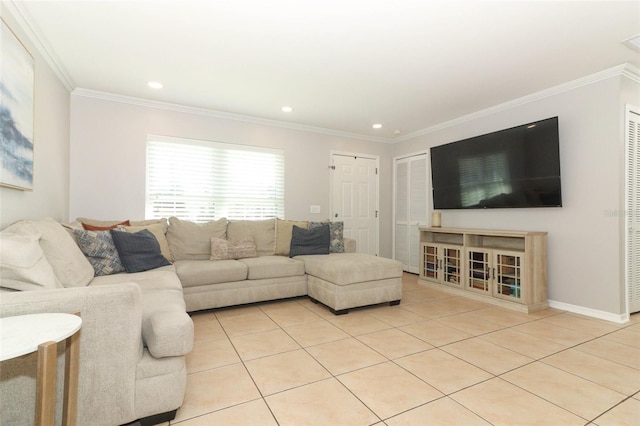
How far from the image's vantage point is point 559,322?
300 centimetres

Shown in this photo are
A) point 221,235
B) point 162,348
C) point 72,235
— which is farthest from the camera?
point 221,235

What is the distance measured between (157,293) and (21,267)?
0.84m

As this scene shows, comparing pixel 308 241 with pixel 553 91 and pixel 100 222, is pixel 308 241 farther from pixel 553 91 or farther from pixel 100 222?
pixel 553 91

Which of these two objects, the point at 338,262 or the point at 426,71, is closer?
the point at 426,71

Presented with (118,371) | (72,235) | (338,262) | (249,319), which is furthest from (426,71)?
(72,235)

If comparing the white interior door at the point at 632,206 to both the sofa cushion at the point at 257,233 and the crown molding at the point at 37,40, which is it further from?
the crown molding at the point at 37,40

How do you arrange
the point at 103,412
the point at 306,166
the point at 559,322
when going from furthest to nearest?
the point at 306,166 < the point at 559,322 < the point at 103,412

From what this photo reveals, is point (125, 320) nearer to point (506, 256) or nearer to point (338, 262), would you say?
point (338, 262)

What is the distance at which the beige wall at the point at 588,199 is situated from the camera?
9.80 ft

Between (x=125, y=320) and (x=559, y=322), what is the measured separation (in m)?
3.64

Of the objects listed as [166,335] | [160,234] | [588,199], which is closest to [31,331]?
[166,335]

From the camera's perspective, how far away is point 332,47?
2.61 m

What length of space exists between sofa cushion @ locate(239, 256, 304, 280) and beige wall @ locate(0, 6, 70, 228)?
1943 mm

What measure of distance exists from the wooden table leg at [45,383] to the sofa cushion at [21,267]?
28.9 inches
